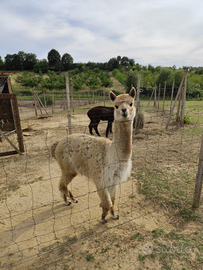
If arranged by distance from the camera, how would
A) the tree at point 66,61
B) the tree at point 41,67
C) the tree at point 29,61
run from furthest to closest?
the tree at point 66,61 < the tree at point 29,61 < the tree at point 41,67

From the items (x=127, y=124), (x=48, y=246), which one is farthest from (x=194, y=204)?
(x=48, y=246)

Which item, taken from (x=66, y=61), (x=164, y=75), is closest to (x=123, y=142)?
(x=164, y=75)

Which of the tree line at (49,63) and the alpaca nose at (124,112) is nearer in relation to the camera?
the alpaca nose at (124,112)

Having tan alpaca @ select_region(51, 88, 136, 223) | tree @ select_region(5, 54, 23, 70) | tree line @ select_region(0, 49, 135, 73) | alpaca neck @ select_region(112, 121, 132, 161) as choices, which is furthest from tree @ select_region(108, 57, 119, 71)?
alpaca neck @ select_region(112, 121, 132, 161)

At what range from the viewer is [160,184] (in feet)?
12.6

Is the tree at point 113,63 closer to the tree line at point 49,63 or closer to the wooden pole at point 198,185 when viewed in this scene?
the tree line at point 49,63

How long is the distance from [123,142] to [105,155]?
399 mm

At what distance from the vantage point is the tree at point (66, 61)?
7656 cm

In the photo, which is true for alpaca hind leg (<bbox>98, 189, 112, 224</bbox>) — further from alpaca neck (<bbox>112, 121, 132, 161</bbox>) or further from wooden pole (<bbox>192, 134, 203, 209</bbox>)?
wooden pole (<bbox>192, 134, 203, 209</bbox>)

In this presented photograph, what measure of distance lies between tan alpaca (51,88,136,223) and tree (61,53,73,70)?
264 ft

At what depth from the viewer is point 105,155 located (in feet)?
8.74

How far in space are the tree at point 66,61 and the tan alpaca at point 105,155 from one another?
8053 centimetres

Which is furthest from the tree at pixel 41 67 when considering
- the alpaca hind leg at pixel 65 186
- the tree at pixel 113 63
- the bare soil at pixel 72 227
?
the alpaca hind leg at pixel 65 186

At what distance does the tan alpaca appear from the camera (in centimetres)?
244
